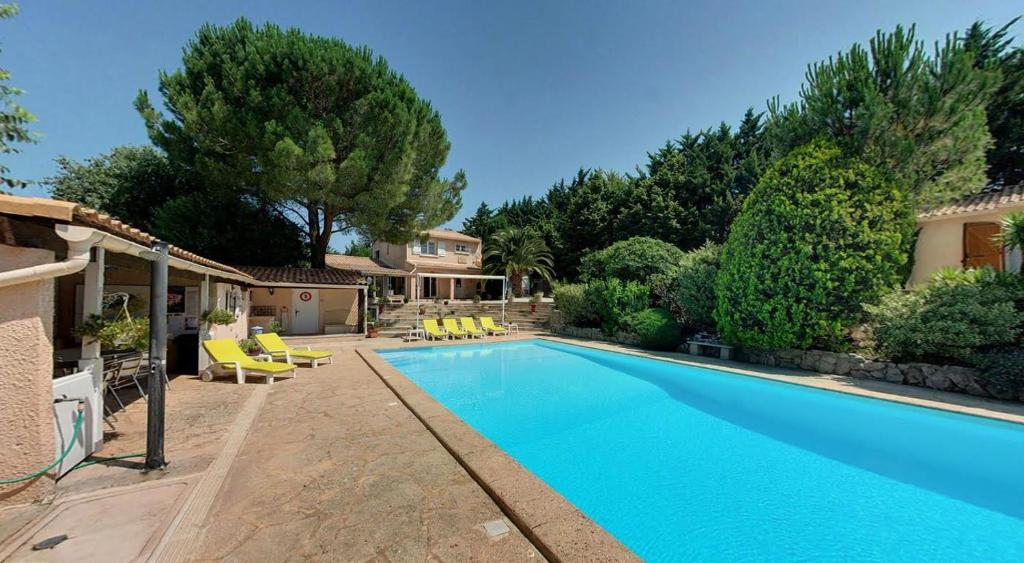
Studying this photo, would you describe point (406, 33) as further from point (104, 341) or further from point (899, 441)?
point (899, 441)

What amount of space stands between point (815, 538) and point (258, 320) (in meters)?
21.4

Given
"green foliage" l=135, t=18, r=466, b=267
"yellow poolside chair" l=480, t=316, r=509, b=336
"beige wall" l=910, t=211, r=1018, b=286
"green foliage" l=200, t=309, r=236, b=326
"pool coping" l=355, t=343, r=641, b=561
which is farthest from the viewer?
"yellow poolside chair" l=480, t=316, r=509, b=336

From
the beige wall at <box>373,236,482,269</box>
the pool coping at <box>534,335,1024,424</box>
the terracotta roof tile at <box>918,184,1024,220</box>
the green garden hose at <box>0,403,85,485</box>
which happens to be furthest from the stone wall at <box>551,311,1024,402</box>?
the beige wall at <box>373,236,482,269</box>

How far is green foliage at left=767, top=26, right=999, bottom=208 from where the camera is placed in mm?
10461

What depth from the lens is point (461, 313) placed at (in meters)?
25.2

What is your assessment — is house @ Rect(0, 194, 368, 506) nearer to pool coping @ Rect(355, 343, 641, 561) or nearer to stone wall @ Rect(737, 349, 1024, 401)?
pool coping @ Rect(355, 343, 641, 561)

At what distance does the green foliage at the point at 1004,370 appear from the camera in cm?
741

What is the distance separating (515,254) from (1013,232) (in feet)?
83.8

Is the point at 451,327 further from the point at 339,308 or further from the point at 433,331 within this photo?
the point at 339,308

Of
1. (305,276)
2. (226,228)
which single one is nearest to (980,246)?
(305,276)

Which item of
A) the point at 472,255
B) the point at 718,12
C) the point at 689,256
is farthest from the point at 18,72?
the point at 472,255

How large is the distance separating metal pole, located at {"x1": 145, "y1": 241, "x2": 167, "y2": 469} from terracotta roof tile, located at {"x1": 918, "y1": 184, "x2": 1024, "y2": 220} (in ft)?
68.4

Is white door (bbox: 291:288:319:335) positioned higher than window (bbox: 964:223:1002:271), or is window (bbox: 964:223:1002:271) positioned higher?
window (bbox: 964:223:1002:271)

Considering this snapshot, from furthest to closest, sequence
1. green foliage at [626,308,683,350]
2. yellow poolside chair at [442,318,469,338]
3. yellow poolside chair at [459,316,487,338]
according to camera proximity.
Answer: yellow poolside chair at [459,316,487,338] < yellow poolside chair at [442,318,469,338] < green foliage at [626,308,683,350]
